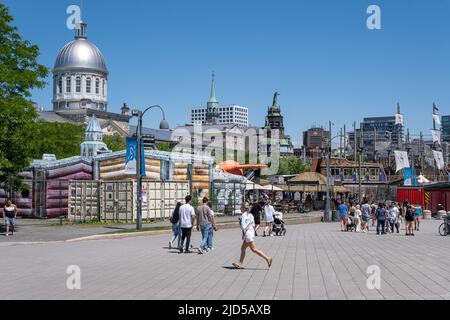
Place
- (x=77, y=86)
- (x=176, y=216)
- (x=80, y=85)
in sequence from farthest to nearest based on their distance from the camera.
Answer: (x=77, y=86)
(x=80, y=85)
(x=176, y=216)

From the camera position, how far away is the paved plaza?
1151 cm

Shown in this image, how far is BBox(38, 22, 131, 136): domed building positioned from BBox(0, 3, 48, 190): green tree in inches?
4247

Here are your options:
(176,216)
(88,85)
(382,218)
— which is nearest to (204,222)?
(176,216)

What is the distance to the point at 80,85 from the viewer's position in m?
137

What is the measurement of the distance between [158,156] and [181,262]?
2266 cm

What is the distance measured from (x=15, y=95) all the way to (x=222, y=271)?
1673 centimetres

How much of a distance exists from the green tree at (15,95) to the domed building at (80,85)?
107862mm

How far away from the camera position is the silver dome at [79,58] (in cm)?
13625

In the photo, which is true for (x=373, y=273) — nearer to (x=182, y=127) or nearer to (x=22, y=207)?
(x=22, y=207)

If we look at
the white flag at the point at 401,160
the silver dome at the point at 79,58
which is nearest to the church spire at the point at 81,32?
the silver dome at the point at 79,58

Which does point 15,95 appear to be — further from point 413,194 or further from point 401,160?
point 401,160
